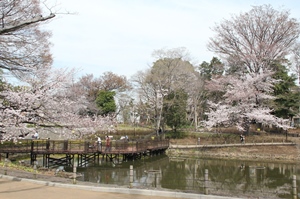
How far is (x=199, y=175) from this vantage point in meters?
20.3

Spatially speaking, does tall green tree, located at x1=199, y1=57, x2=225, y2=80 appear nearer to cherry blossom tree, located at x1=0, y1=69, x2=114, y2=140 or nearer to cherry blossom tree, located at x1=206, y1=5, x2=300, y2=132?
cherry blossom tree, located at x1=206, y1=5, x2=300, y2=132

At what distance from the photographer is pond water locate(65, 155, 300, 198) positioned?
15.7 meters

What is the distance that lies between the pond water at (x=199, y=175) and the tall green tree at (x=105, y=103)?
24.6 metres

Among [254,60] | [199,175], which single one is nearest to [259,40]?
[254,60]

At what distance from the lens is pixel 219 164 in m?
25.8

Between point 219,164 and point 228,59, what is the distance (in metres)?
16.0

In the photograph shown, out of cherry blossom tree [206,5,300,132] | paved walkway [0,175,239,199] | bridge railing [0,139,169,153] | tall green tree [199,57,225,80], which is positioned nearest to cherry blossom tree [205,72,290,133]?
cherry blossom tree [206,5,300,132]

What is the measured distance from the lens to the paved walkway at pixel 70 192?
8227 millimetres

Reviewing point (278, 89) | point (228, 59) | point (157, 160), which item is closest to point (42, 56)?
point (157, 160)

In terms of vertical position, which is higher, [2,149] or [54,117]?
[54,117]

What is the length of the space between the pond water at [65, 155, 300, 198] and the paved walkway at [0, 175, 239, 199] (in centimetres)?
506

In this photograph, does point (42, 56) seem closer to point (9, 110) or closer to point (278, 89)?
point (9, 110)

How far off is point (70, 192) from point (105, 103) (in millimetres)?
43316

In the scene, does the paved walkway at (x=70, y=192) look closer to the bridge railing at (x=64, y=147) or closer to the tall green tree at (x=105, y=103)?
the bridge railing at (x=64, y=147)
